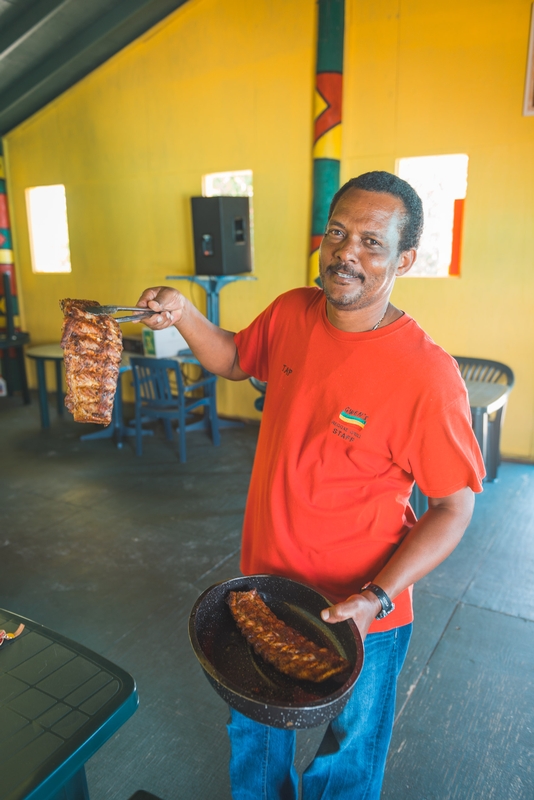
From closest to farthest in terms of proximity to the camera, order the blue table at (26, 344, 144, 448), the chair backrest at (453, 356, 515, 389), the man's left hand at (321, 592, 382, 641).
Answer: the man's left hand at (321, 592, 382, 641) < the chair backrest at (453, 356, 515, 389) < the blue table at (26, 344, 144, 448)

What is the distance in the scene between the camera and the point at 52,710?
3.71ft

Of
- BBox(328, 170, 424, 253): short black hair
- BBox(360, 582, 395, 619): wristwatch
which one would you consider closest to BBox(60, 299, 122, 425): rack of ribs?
BBox(328, 170, 424, 253): short black hair

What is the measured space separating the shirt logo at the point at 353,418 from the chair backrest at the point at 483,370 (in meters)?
3.60

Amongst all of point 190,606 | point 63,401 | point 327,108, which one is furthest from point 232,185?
point 190,606

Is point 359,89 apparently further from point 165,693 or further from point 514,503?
point 165,693

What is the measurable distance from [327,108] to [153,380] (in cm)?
285

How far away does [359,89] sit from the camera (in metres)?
4.89

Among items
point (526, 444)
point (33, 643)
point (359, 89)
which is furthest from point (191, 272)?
point (33, 643)

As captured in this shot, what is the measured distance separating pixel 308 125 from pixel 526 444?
3.49 metres

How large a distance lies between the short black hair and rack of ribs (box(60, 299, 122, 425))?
0.75 metres

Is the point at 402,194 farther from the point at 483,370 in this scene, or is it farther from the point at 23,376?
the point at 23,376

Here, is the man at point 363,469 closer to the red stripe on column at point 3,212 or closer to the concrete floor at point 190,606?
the concrete floor at point 190,606

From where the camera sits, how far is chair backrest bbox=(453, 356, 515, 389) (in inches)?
184

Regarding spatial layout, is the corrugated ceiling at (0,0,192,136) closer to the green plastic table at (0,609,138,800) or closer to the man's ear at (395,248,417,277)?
the man's ear at (395,248,417,277)
